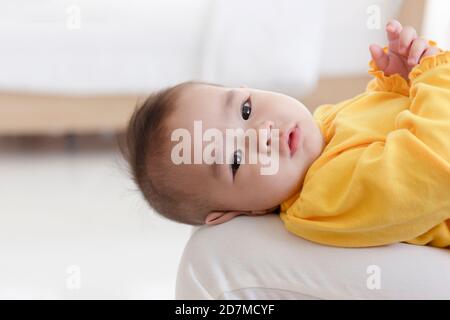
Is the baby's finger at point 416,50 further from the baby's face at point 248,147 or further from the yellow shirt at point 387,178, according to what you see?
the baby's face at point 248,147

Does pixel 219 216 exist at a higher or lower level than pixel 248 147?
lower

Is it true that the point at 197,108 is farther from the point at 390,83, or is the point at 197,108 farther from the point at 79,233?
the point at 79,233

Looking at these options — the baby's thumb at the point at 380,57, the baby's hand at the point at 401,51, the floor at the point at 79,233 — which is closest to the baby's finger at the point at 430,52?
the baby's hand at the point at 401,51

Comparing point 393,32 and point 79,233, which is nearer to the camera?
point 393,32

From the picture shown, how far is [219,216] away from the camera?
3.48 feet

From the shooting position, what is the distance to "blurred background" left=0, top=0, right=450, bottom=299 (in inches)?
86.0

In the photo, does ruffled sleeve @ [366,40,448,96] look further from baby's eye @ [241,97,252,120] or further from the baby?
baby's eye @ [241,97,252,120]

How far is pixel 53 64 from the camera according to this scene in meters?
2.24

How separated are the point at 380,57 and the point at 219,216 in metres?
0.42

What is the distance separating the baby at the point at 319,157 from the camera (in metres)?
0.89

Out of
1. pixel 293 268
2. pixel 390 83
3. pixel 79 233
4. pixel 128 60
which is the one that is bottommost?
pixel 79 233

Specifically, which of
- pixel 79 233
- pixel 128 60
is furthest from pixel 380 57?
pixel 128 60

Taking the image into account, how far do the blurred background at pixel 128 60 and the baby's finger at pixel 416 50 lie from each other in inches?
41.2

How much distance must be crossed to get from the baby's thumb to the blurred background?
0.96m
